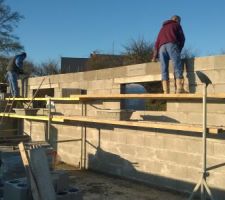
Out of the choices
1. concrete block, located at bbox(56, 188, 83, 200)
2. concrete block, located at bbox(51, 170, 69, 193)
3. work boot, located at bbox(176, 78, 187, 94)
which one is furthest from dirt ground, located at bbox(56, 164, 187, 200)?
work boot, located at bbox(176, 78, 187, 94)

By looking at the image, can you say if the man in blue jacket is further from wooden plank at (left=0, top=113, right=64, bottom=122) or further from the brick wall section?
the brick wall section

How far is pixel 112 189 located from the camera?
24.7 ft

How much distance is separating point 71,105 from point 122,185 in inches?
119

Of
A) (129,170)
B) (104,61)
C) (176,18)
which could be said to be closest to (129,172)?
(129,170)

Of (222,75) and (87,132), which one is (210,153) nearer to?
(222,75)

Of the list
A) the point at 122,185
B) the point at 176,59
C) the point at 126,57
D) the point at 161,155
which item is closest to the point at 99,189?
the point at 122,185

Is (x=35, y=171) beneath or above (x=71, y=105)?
beneath

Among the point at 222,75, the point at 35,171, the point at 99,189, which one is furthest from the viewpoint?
the point at 99,189

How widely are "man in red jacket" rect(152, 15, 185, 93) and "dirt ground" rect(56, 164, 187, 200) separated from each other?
180 centimetres

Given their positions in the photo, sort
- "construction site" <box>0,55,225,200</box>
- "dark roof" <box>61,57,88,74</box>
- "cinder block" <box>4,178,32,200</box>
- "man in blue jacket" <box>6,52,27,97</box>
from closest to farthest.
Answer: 1. "cinder block" <box>4,178,32,200</box>
2. "construction site" <box>0,55,225,200</box>
3. "man in blue jacket" <box>6,52,27,97</box>
4. "dark roof" <box>61,57,88,74</box>

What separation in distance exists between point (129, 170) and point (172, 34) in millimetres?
2925

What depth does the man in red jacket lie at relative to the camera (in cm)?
686

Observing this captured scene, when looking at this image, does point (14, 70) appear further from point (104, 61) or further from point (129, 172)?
point (104, 61)

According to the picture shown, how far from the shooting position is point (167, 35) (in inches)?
276
